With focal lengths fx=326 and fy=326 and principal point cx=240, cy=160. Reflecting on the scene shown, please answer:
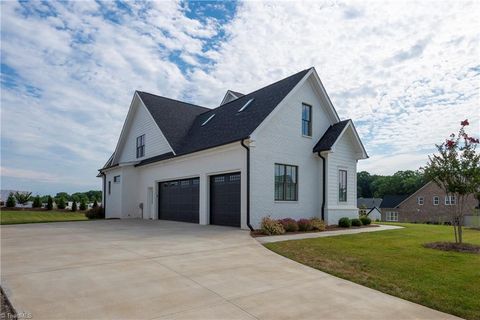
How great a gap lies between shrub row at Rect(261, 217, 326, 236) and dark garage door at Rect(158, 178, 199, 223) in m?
5.43

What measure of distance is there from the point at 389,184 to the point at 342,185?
76.2 meters

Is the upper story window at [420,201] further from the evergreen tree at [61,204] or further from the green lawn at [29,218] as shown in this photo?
the evergreen tree at [61,204]

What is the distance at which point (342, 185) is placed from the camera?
17.8m

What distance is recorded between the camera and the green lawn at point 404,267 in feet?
17.3

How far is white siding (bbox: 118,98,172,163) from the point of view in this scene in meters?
21.6

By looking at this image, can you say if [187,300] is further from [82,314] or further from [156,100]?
[156,100]

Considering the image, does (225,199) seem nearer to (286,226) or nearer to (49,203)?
(286,226)

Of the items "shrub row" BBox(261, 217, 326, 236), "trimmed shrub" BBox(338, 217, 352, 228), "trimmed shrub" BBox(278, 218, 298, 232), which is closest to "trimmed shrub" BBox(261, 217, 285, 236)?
"shrub row" BBox(261, 217, 326, 236)

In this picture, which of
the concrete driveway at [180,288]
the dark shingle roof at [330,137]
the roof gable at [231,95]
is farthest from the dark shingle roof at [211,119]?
the concrete driveway at [180,288]

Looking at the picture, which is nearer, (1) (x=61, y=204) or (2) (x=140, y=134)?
(2) (x=140, y=134)

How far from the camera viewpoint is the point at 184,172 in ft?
60.3

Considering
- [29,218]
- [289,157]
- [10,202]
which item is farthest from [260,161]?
[10,202]

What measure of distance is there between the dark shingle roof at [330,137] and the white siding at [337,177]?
0.51 m

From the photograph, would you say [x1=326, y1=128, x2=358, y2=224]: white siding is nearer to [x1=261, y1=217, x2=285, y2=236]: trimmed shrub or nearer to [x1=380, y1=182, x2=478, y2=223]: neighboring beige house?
[x1=261, y1=217, x2=285, y2=236]: trimmed shrub
